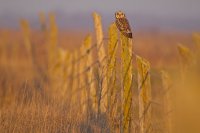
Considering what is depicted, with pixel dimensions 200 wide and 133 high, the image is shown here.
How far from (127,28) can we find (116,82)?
1.19 m

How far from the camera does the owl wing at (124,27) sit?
6742 mm

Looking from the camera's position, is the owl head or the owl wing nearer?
the owl wing

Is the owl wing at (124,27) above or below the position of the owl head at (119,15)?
below

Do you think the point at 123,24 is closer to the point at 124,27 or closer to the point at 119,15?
the point at 124,27

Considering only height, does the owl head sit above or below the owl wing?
above

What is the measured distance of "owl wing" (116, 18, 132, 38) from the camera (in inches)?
265

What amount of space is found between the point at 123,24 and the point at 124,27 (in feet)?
0.20

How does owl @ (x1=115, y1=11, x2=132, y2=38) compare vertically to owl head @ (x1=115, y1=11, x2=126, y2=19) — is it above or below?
below

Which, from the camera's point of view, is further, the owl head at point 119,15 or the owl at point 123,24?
the owl head at point 119,15

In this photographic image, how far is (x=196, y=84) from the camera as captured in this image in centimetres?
707

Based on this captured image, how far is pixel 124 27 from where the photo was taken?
6793mm

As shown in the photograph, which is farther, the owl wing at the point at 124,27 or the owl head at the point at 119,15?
the owl head at the point at 119,15

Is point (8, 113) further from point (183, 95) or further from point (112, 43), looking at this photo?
point (183, 95)

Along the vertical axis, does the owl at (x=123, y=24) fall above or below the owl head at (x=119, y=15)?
below
